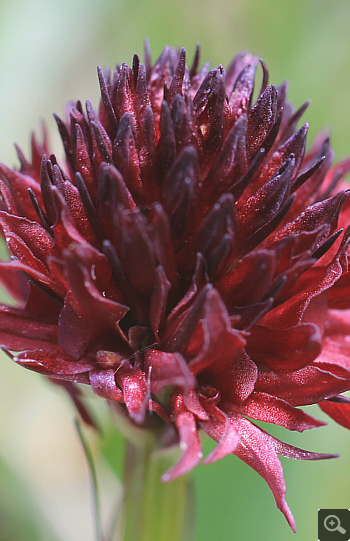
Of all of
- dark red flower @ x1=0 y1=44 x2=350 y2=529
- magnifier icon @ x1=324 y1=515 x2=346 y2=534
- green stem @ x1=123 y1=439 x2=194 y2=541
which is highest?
dark red flower @ x1=0 y1=44 x2=350 y2=529

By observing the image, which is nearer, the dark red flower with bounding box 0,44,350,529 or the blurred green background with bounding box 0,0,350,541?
the dark red flower with bounding box 0,44,350,529

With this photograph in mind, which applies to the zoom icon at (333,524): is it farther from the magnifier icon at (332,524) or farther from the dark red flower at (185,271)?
the dark red flower at (185,271)

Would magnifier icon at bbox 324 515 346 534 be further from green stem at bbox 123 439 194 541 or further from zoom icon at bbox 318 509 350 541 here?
green stem at bbox 123 439 194 541

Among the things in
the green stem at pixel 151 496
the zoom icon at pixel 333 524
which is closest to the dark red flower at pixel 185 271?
the green stem at pixel 151 496

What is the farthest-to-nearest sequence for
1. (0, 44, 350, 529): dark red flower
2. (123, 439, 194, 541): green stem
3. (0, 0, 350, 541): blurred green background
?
(0, 0, 350, 541): blurred green background < (123, 439, 194, 541): green stem < (0, 44, 350, 529): dark red flower

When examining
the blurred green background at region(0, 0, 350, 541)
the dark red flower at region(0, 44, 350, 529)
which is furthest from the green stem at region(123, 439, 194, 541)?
the blurred green background at region(0, 0, 350, 541)

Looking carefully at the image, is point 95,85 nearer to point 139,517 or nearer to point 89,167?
point 89,167
